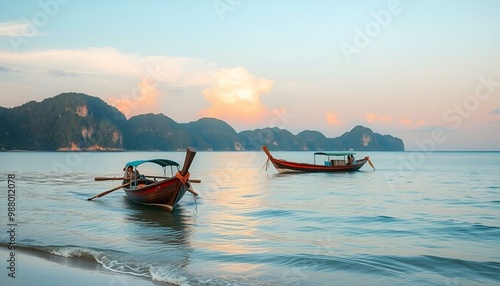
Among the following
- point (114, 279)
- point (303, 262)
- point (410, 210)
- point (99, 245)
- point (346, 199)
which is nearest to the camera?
point (114, 279)

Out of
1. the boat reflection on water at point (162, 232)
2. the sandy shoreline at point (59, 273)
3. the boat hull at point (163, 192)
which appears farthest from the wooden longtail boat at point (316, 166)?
the sandy shoreline at point (59, 273)

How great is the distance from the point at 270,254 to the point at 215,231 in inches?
170

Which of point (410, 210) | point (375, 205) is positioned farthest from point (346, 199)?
point (410, 210)

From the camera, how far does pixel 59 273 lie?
34.1ft

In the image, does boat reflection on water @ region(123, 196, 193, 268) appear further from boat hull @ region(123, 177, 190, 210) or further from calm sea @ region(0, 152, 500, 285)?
boat hull @ region(123, 177, 190, 210)

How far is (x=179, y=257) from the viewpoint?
1229 centimetres

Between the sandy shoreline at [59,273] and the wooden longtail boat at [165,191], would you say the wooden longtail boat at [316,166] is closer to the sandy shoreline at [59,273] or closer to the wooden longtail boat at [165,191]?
the wooden longtail boat at [165,191]

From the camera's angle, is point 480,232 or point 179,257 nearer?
point 179,257

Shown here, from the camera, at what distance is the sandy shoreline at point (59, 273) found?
959 cm

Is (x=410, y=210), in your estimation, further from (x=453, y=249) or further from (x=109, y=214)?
(x=109, y=214)

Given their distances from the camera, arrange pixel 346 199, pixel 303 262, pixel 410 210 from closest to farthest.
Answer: pixel 303 262
pixel 410 210
pixel 346 199

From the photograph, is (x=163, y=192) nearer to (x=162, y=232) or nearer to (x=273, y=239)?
(x=162, y=232)

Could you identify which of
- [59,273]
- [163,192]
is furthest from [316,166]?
[59,273]

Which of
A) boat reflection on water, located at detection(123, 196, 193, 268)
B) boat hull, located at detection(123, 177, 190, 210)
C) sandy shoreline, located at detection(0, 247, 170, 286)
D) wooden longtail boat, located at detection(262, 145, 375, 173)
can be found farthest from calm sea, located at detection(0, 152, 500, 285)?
wooden longtail boat, located at detection(262, 145, 375, 173)
